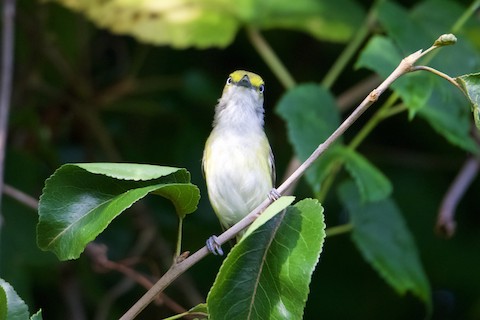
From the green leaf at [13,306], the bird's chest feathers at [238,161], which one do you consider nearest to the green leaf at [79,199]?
the green leaf at [13,306]

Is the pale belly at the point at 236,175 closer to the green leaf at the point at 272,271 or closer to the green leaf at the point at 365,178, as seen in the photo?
the green leaf at the point at 365,178

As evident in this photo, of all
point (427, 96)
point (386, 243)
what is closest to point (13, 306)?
point (427, 96)

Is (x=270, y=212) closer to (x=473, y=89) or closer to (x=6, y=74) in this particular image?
(x=473, y=89)

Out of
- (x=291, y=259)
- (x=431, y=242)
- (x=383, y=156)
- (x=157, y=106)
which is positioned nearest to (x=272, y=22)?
(x=157, y=106)

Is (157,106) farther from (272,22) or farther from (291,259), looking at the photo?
(291,259)

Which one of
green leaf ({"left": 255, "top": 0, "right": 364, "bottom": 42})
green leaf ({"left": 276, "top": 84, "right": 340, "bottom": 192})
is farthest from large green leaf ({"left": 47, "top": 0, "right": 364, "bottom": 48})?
green leaf ({"left": 276, "top": 84, "right": 340, "bottom": 192})
